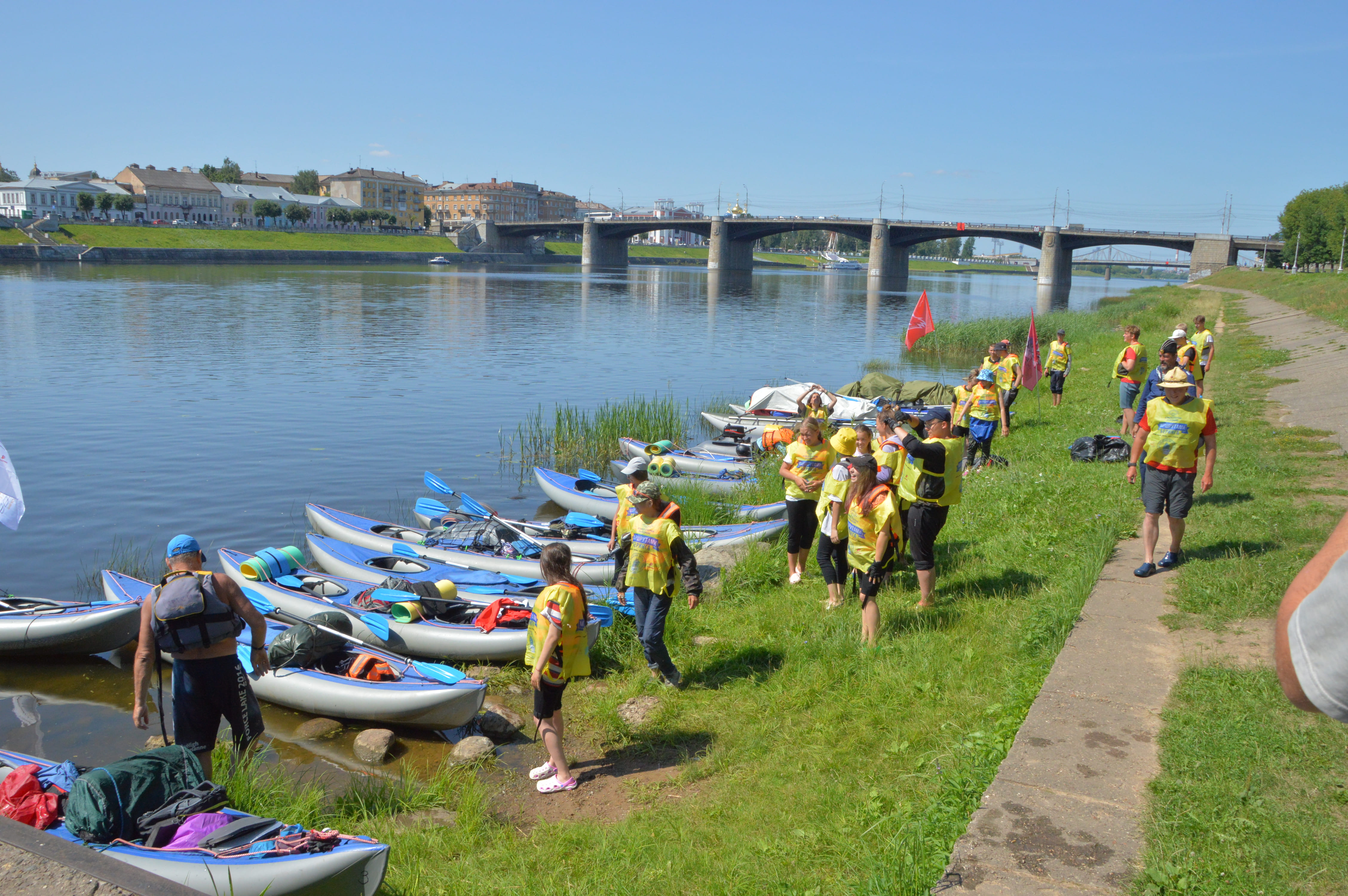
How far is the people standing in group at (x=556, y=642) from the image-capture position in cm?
640

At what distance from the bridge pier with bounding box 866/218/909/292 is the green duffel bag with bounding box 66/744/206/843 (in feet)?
323

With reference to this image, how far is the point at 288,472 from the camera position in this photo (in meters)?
17.9

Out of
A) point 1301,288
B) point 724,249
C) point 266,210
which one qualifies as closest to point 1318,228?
point 1301,288

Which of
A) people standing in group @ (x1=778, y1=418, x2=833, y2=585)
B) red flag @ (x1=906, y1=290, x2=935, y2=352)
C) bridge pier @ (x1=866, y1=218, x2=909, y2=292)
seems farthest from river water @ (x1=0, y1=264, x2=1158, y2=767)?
bridge pier @ (x1=866, y1=218, x2=909, y2=292)

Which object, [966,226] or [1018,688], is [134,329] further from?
[966,226]

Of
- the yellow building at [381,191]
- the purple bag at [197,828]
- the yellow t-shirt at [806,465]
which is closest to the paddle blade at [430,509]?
the yellow t-shirt at [806,465]

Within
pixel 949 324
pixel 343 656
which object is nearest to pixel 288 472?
pixel 343 656

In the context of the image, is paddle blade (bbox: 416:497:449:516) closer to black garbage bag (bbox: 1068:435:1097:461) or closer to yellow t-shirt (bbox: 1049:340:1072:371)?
black garbage bag (bbox: 1068:435:1097:461)

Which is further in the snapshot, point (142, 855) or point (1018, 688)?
point (1018, 688)

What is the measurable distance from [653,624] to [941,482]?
2851 millimetres

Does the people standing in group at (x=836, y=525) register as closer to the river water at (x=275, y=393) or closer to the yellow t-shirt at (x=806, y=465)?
the yellow t-shirt at (x=806, y=465)

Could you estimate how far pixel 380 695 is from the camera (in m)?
8.30

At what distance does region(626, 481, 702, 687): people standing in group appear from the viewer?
752cm

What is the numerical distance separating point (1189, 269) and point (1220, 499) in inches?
4018
